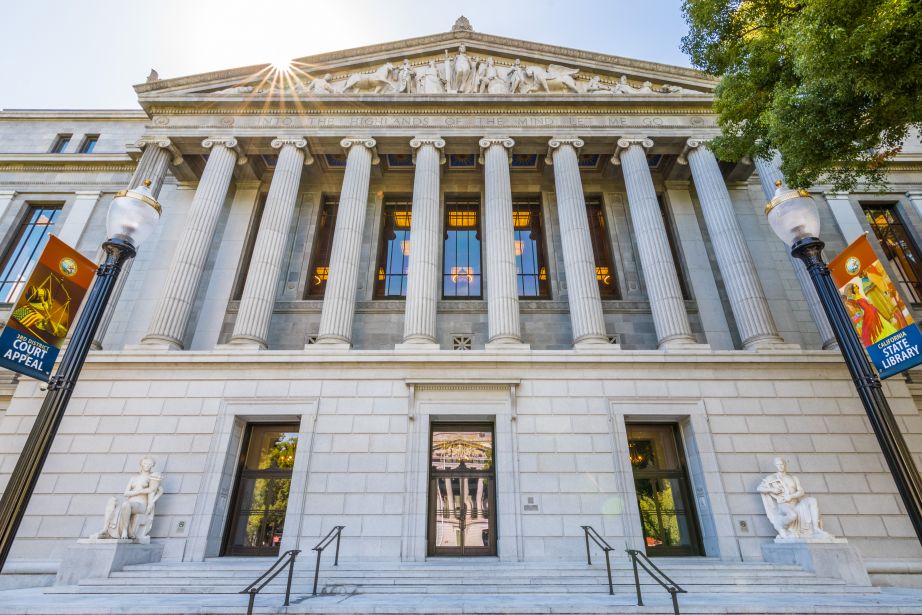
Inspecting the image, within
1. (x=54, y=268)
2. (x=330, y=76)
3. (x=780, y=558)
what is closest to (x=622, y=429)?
(x=780, y=558)

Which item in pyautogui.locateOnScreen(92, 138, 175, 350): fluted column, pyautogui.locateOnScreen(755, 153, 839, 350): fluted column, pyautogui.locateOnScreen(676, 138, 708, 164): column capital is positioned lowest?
pyautogui.locateOnScreen(755, 153, 839, 350): fluted column

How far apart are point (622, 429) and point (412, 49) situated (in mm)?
16407

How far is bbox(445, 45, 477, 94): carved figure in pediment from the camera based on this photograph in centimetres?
1866

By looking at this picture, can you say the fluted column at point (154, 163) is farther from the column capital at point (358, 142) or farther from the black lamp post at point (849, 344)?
the black lamp post at point (849, 344)

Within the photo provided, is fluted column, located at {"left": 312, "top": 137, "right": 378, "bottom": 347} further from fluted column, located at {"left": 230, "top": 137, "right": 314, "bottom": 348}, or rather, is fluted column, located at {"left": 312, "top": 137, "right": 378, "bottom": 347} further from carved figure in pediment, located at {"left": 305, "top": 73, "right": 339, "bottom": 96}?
carved figure in pediment, located at {"left": 305, "top": 73, "right": 339, "bottom": 96}

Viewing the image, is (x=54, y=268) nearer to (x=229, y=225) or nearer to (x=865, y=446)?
(x=229, y=225)

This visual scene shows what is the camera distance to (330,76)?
19.1 metres

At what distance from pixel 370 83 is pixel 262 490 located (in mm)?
14868

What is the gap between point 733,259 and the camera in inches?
593

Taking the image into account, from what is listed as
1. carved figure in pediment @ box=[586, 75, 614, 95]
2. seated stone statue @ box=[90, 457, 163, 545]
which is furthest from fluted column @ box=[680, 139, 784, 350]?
seated stone statue @ box=[90, 457, 163, 545]

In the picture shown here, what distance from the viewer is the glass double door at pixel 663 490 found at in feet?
41.6

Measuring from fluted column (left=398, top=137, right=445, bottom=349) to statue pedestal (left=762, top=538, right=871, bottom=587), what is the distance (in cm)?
962

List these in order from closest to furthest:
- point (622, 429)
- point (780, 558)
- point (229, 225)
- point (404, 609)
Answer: point (404, 609) < point (780, 558) < point (622, 429) < point (229, 225)

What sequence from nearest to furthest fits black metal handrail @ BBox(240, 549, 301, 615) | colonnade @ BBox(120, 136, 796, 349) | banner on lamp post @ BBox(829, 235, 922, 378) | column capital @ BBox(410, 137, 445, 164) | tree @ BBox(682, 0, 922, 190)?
black metal handrail @ BBox(240, 549, 301, 615), banner on lamp post @ BBox(829, 235, 922, 378), tree @ BBox(682, 0, 922, 190), colonnade @ BBox(120, 136, 796, 349), column capital @ BBox(410, 137, 445, 164)
